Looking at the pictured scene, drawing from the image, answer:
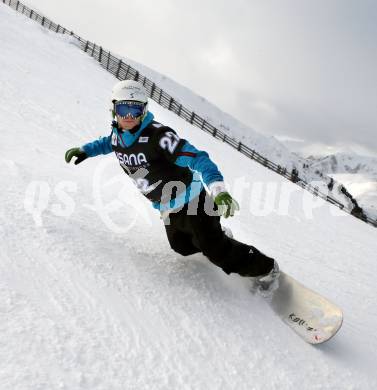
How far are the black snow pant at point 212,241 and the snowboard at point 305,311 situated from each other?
1.09 feet

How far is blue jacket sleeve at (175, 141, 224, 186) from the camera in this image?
313 centimetres

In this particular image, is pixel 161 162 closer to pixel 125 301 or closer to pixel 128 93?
pixel 128 93

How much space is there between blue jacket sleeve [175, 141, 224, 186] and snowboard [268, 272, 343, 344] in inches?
50.2

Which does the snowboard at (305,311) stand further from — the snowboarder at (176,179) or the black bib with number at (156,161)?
the black bib with number at (156,161)

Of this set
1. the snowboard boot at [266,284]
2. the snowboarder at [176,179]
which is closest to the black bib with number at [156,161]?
the snowboarder at [176,179]

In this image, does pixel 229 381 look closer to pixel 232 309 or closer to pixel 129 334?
pixel 129 334

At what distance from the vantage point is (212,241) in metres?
3.44

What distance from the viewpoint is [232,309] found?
325cm

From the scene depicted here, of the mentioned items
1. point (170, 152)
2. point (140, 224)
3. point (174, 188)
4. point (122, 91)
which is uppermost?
point (122, 91)

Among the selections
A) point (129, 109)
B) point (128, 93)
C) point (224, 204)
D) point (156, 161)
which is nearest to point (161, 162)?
point (156, 161)

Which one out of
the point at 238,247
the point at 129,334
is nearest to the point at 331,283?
the point at 238,247

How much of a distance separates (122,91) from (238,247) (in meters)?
1.56

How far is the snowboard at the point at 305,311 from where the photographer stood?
3342 mm

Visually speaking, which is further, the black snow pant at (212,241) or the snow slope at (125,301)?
the black snow pant at (212,241)
